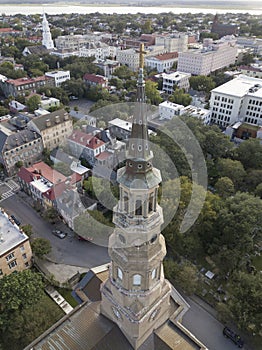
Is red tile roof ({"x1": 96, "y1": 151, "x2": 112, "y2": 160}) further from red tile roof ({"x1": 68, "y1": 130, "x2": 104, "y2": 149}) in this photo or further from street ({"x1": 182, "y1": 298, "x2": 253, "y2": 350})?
street ({"x1": 182, "y1": 298, "x2": 253, "y2": 350})

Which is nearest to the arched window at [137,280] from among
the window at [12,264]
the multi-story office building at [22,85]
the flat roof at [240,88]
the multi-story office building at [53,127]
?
the window at [12,264]

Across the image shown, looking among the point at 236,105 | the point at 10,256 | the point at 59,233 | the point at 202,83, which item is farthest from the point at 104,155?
the point at 202,83

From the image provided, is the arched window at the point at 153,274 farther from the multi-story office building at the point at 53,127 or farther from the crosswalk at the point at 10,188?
the multi-story office building at the point at 53,127

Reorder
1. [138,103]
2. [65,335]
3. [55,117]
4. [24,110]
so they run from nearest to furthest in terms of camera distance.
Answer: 1. [138,103]
2. [65,335]
3. [55,117]
4. [24,110]

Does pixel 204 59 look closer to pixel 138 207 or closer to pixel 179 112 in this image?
pixel 179 112

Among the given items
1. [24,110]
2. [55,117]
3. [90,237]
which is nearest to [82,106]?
[24,110]

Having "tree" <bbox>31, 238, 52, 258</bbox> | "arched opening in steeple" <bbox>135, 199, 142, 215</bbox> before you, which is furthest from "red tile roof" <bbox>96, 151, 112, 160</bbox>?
"arched opening in steeple" <bbox>135, 199, 142, 215</bbox>

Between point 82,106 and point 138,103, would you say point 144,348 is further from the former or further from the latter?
point 82,106
